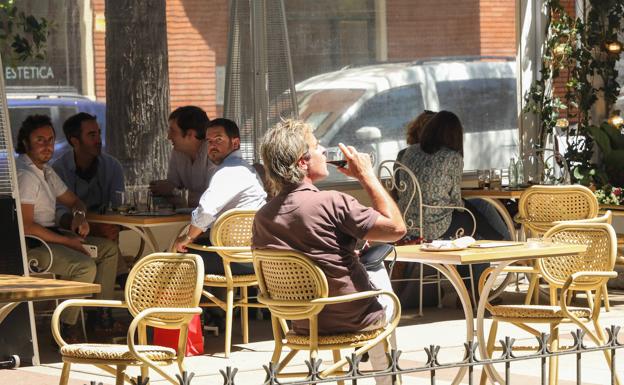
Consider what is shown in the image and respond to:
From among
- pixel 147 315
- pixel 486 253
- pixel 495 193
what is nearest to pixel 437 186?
pixel 495 193

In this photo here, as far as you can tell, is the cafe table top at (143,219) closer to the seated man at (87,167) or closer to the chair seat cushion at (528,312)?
the seated man at (87,167)

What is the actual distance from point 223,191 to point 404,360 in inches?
56.4

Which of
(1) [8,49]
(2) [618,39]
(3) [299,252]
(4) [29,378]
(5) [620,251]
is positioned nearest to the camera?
(3) [299,252]

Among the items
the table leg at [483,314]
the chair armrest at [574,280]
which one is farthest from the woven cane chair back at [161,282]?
the chair armrest at [574,280]

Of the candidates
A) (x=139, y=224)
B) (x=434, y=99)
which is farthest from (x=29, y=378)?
(x=434, y=99)

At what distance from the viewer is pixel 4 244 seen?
277 inches

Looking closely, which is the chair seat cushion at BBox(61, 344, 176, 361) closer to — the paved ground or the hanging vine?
the paved ground

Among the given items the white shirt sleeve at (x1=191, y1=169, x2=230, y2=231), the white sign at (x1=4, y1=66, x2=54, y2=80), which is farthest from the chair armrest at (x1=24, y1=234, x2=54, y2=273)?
the white sign at (x1=4, y1=66, x2=54, y2=80)

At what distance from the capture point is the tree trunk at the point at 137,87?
30.5 ft

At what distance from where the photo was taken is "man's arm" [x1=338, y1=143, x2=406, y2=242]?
5.09 meters

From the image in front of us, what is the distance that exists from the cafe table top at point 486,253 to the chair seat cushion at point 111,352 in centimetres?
114

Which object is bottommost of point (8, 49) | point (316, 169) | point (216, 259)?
point (216, 259)

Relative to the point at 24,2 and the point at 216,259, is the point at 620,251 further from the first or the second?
the point at 24,2

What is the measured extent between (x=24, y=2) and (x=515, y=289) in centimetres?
417
